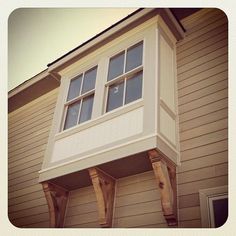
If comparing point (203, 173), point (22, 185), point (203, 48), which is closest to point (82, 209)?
point (22, 185)

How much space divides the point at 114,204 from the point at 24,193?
3.78 ft

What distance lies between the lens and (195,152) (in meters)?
2.75

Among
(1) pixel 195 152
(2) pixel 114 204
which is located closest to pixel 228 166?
(1) pixel 195 152

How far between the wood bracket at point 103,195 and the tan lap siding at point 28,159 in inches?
24.4

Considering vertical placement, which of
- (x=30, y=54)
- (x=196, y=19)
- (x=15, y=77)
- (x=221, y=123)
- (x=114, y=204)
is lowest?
(x=114, y=204)

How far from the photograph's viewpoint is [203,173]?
2623 millimetres

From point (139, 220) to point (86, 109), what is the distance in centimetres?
126

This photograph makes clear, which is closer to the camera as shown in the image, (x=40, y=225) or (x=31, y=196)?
(x=40, y=225)

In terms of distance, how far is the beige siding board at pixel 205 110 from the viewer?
9.09 feet

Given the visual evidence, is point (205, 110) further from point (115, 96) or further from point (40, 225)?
point (40, 225)

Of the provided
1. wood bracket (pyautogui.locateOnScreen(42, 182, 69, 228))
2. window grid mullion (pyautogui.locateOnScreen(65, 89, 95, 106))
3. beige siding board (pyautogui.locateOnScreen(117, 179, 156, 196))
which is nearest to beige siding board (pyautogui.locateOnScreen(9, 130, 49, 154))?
window grid mullion (pyautogui.locateOnScreen(65, 89, 95, 106))

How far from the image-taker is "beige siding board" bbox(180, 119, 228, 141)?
269 centimetres

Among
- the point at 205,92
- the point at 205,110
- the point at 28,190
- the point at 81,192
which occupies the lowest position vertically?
the point at 81,192
